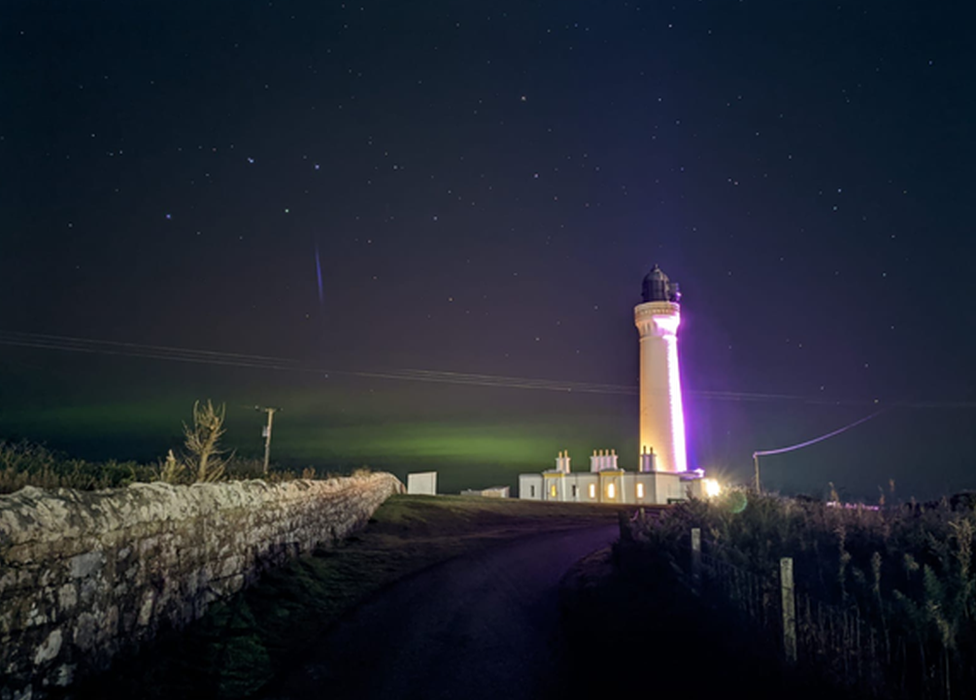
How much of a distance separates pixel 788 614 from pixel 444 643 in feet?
16.2

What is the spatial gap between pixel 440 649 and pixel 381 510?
16619 mm

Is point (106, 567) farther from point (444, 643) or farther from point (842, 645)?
point (842, 645)

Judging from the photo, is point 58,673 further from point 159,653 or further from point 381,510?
point 381,510

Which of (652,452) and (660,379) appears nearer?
(652,452)

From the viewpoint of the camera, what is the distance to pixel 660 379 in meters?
50.3

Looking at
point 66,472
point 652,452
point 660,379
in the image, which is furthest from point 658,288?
point 66,472

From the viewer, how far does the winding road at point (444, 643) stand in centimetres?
772

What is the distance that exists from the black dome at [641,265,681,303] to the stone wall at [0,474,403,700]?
46.4 metres

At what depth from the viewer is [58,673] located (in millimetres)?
5691

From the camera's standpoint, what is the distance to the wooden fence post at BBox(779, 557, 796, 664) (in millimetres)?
7480

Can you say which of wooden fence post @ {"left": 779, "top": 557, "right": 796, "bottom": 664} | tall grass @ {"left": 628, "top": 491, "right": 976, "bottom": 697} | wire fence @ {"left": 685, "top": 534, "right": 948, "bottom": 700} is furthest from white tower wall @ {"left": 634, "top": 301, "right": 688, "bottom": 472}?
wooden fence post @ {"left": 779, "top": 557, "right": 796, "bottom": 664}

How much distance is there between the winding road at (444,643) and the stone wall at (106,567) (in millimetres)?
1866

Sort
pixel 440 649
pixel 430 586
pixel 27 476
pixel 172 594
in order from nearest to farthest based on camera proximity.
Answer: pixel 27 476 < pixel 172 594 < pixel 440 649 < pixel 430 586

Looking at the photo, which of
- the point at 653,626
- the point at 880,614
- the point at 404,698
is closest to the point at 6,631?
the point at 404,698
